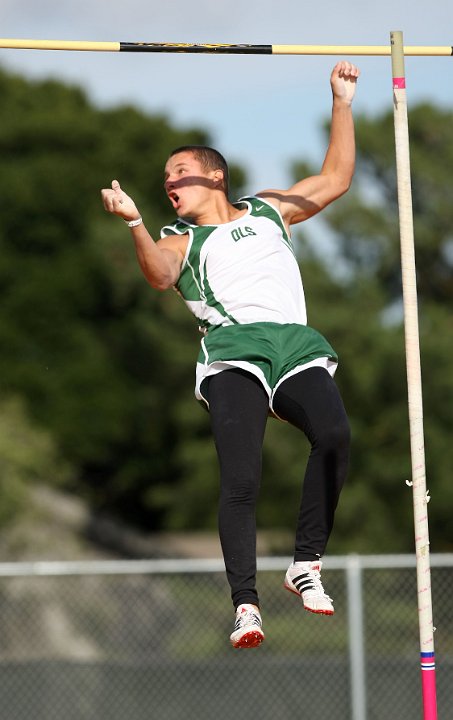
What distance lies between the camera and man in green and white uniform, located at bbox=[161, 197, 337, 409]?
4828mm

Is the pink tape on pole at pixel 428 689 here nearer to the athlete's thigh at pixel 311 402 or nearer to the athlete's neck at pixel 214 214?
the athlete's thigh at pixel 311 402

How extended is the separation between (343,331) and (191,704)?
39.9ft

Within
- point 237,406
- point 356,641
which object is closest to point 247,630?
point 237,406

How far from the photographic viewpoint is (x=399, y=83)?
15.6 feet

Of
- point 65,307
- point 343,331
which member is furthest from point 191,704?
point 65,307

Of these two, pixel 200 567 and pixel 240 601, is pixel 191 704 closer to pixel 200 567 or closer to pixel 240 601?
pixel 200 567

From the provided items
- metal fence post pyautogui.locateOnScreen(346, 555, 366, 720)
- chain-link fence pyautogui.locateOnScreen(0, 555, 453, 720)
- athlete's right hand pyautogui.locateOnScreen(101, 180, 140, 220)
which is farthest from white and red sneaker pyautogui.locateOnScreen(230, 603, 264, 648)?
metal fence post pyautogui.locateOnScreen(346, 555, 366, 720)

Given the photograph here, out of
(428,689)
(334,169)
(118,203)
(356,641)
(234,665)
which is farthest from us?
(234,665)

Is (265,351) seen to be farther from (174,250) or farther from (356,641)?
Answer: (356,641)

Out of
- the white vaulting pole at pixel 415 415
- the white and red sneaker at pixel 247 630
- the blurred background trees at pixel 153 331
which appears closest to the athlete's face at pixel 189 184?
the white vaulting pole at pixel 415 415

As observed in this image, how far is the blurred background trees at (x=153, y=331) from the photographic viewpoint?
67.6ft

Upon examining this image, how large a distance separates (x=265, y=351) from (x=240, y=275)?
1.14 ft

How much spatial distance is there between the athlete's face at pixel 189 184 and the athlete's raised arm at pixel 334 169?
0.28 m

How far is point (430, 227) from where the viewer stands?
24375mm
